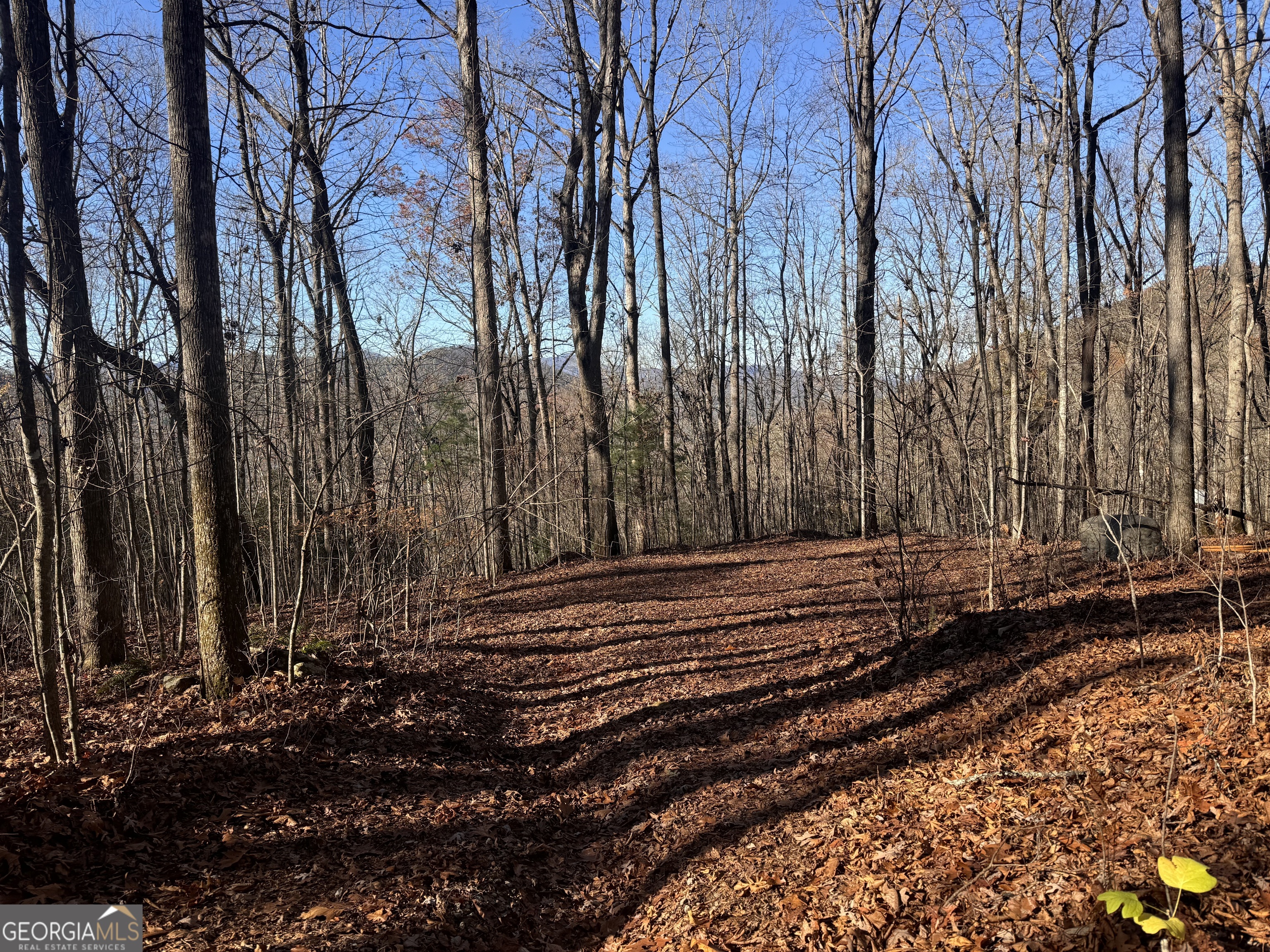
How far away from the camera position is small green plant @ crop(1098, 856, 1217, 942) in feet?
6.83

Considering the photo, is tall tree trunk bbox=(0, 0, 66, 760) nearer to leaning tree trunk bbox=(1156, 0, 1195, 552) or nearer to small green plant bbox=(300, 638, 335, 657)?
small green plant bbox=(300, 638, 335, 657)

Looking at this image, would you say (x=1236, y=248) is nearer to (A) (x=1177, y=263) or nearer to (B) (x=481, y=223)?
(A) (x=1177, y=263)

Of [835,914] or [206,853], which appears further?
[206,853]

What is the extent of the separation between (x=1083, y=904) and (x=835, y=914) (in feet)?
2.95

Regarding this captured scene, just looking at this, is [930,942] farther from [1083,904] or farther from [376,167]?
[376,167]

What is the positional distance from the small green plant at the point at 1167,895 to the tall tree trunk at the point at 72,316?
7624mm

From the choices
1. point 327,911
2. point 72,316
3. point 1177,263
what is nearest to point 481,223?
point 72,316

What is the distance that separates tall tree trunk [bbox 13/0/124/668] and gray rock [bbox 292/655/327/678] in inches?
106

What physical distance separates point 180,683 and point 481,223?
8567 millimetres

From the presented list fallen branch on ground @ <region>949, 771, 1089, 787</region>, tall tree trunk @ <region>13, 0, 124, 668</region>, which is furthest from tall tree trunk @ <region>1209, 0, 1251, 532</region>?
tall tree trunk @ <region>13, 0, 124, 668</region>

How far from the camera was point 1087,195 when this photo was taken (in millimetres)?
14852

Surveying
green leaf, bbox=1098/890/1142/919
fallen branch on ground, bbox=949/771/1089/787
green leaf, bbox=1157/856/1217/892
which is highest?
green leaf, bbox=1157/856/1217/892

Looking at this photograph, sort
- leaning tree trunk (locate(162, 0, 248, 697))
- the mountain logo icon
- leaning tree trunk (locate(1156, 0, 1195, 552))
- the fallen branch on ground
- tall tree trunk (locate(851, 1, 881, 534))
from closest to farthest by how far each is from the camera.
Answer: the mountain logo icon → the fallen branch on ground → leaning tree trunk (locate(162, 0, 248, 697)) → leaning tree trunk (locate(1156, 0, 1195, 552)) → tall tree trunk (locate(851, 1, 881, 534))

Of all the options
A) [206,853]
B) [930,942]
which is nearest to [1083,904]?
[930,942]
